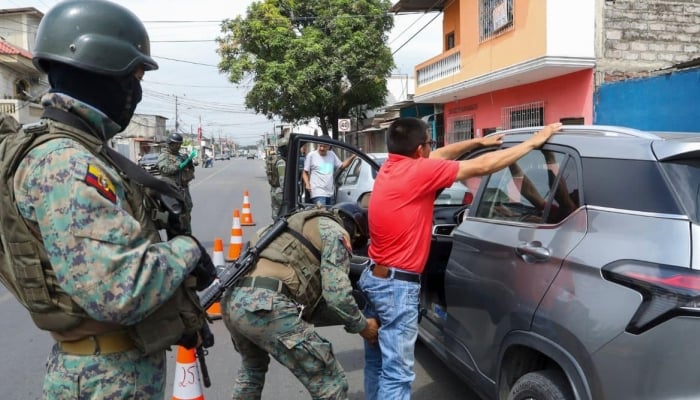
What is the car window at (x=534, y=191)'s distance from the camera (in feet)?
7.77

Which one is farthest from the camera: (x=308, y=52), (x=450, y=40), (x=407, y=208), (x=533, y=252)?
(x=308, y=52)

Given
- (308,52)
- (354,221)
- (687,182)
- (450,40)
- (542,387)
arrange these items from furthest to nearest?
(308,52)
(450,40)
(354,221)
(542,387)
(687,182)

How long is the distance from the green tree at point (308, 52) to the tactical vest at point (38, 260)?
1848cm

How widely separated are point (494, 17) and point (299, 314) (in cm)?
1215

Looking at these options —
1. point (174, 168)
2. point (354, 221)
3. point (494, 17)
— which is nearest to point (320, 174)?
point (174, 168)

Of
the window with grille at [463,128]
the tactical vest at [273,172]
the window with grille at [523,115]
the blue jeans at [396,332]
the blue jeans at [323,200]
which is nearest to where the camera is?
the blue jeans at [396,332]

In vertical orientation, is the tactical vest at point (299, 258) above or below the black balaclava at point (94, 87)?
below

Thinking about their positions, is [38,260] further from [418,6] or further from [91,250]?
[418,6]

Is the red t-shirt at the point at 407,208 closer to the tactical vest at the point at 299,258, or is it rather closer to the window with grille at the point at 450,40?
the tactical vest at the point at 299,258

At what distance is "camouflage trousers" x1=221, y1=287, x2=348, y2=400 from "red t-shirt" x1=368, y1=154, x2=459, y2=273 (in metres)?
0.57

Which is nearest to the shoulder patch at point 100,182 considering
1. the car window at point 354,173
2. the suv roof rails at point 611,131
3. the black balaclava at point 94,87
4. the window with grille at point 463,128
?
the black balaclava at point 94,87

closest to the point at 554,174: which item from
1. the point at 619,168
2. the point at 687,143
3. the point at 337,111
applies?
the point at 619,168

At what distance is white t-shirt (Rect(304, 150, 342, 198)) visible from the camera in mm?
8250

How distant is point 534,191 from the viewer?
2.74m
